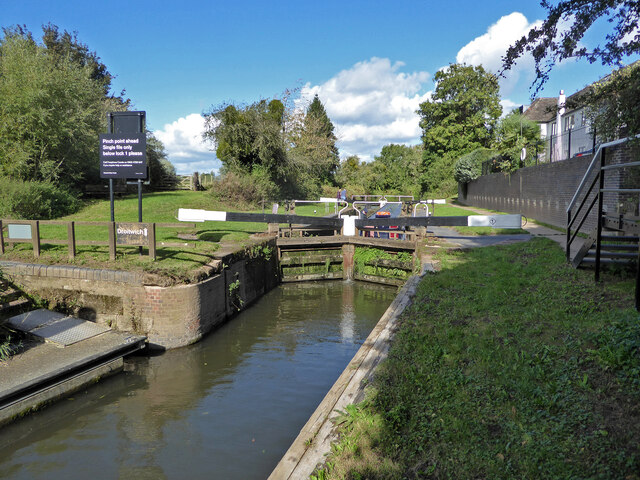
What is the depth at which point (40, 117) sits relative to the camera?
17188mm

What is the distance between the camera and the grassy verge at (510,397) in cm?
302

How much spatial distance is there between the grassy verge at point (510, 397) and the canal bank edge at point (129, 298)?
4507mm

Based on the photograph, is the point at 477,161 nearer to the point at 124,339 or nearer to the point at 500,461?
the point at 124,339

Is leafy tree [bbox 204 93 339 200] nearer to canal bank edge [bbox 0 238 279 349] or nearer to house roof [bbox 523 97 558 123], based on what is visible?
canal bank edge [bbox 0 238 279 349]

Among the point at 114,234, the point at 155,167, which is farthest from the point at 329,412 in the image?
the point at 155,167

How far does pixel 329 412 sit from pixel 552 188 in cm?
1609

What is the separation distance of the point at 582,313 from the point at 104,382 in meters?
7.10

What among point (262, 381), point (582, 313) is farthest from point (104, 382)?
point (582, 313)

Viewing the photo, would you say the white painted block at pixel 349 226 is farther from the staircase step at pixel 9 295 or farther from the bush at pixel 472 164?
the bush at pixel 472 164

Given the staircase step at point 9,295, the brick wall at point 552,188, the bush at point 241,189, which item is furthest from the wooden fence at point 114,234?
the bush at point 241,189

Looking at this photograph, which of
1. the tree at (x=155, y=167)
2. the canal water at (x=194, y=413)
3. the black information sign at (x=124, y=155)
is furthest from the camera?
the tree at (x=155, y=167)

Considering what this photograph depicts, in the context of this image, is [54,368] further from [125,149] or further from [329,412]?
[125,149]

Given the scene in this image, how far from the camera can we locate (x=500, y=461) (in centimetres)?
304

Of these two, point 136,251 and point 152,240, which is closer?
point 152,240
